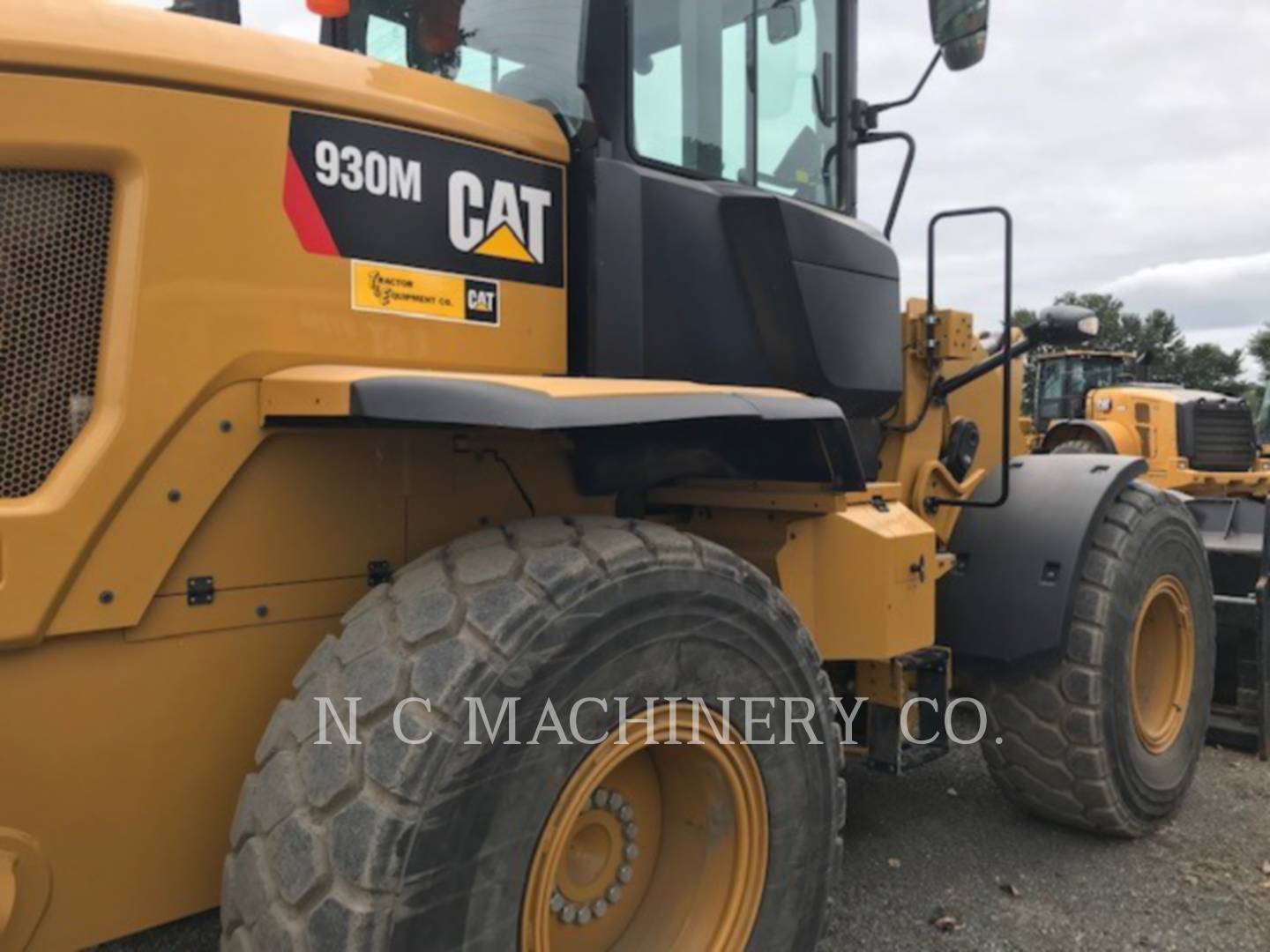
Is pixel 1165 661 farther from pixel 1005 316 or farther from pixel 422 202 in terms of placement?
pixel 422 202

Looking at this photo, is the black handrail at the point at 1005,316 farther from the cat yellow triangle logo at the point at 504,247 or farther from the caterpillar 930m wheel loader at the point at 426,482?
the cat yellow triangle logo at the point at 504,247

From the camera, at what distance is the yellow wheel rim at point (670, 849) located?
2.24m

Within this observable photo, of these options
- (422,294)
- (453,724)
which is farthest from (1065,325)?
(453,724)

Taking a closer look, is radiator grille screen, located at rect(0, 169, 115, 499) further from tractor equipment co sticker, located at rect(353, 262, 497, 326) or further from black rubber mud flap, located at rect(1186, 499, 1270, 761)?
black rubber mud flap, located at rect(1186, 499, 1270, 761)

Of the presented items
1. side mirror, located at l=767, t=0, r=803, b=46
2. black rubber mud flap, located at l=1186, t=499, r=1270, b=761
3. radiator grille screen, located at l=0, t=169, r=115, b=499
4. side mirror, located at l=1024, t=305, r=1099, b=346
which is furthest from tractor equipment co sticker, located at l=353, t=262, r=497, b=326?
black rubber mud flap, located at l=1186, t=499, r=1270, b=761

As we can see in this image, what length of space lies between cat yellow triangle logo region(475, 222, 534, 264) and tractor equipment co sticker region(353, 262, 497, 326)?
0.22 feet

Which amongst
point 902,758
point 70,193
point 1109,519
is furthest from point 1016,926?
point 70,193

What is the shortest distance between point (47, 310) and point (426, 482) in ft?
2.56

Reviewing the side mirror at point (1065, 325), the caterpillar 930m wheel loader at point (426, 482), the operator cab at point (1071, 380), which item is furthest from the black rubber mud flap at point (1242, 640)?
the operator cab at point (1071, 380)

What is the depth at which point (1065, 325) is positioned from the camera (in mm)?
3818

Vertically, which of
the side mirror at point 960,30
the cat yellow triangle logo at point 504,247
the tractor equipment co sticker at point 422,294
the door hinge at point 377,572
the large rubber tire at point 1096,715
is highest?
the side mirror at point 960,30

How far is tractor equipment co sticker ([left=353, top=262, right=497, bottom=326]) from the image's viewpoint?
2.17m

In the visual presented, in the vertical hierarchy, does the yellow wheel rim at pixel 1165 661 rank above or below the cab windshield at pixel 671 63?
below

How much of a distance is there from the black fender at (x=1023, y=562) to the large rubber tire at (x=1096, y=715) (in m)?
0.12
